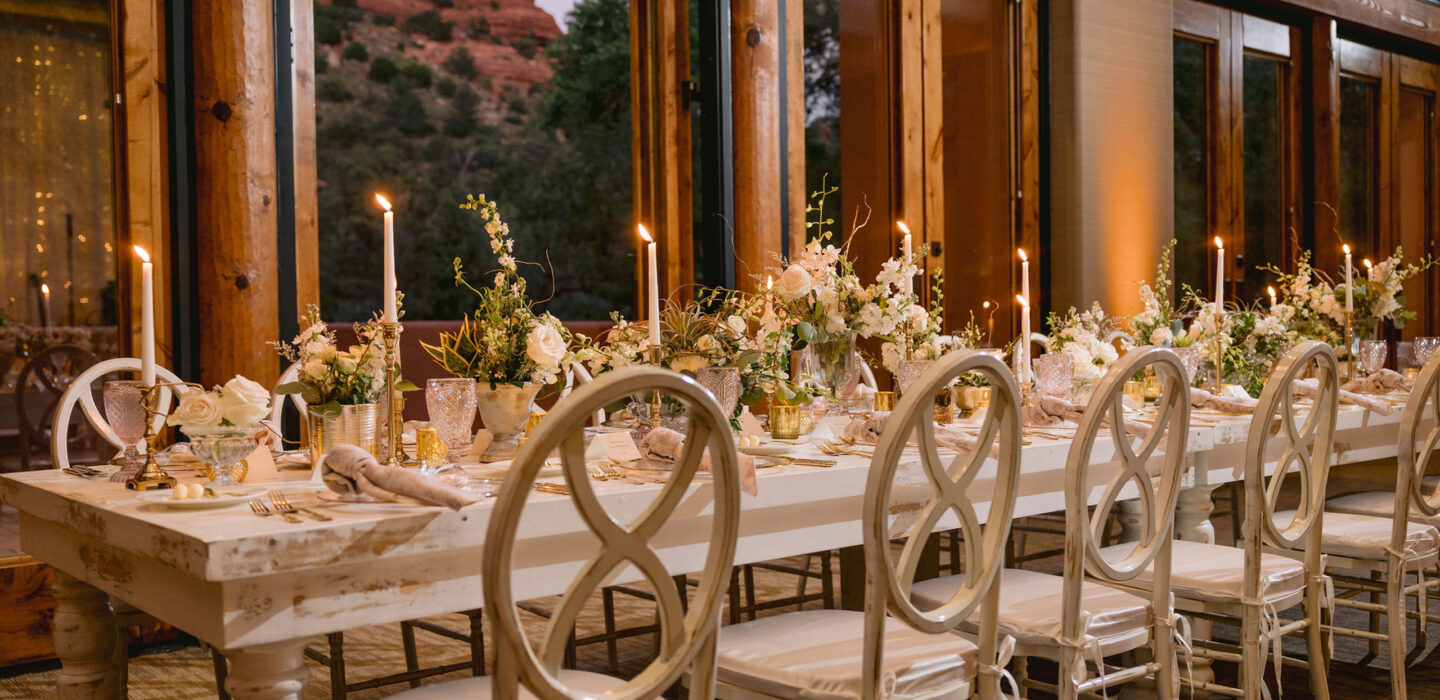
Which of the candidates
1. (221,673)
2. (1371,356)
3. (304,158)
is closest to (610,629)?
(221,673)

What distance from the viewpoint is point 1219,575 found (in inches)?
87.7

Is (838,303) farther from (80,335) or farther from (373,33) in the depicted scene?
(373,33)

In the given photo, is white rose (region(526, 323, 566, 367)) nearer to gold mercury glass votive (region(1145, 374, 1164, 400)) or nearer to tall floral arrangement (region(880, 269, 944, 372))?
tall floral arrangement (region(880, 269, 944, 372))

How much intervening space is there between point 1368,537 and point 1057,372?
76cm

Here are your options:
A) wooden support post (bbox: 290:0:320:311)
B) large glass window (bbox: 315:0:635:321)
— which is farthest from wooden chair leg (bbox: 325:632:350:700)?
large glass window (bbox: 315:0:635:321)

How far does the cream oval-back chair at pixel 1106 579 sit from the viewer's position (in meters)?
1.80

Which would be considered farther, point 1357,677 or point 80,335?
point 80,335

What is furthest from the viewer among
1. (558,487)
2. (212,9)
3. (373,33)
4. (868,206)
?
(373,33)

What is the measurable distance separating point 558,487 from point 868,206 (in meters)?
3.95

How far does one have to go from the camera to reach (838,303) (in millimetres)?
2363

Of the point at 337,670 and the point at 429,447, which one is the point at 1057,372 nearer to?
the point at 429,447

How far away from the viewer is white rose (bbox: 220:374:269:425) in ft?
5.31

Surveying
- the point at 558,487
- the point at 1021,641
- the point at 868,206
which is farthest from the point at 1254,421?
the point at 868,206

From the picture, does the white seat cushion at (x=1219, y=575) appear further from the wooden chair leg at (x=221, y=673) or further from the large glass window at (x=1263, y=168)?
the large glass window at (x=1263, y=168)
